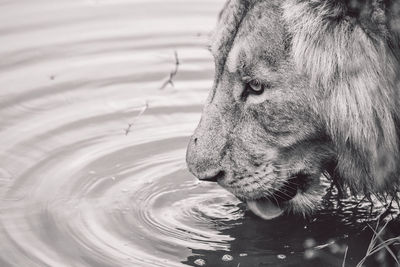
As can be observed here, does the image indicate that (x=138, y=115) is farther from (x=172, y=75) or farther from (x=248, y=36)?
(x=248, y=36)

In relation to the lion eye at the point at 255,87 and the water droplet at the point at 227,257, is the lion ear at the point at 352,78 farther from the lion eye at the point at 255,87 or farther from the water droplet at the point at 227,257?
the water droplet at the point at 227,257

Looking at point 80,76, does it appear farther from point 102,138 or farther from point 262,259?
point 262,259

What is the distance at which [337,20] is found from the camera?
13.4ft

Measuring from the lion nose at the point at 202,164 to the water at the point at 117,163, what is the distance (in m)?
0.43

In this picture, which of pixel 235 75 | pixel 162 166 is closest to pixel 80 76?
pixel 162 166

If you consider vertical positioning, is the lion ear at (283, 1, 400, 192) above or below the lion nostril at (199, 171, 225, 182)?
above

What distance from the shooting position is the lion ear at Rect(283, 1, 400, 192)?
4.02 m

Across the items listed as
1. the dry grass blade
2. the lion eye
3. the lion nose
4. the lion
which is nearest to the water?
the dry grass blade

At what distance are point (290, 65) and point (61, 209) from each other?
61.2 inches

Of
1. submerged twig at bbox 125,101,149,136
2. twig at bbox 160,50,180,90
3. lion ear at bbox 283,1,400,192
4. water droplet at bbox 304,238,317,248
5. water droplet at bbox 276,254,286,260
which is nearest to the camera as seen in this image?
lion ear at bbox 283,1,400,192

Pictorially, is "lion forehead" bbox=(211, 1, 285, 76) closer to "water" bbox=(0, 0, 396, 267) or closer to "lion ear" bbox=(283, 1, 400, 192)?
"lion ear" bbox=(283, 1, 400, 192)

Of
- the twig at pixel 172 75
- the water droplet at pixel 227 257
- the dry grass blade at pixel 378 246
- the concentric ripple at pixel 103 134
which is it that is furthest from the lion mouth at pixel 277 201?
the twig at pixel 172 75

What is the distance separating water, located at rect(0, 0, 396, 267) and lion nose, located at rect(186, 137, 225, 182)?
0.43 metres

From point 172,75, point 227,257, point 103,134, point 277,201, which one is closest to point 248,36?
point 277,201
